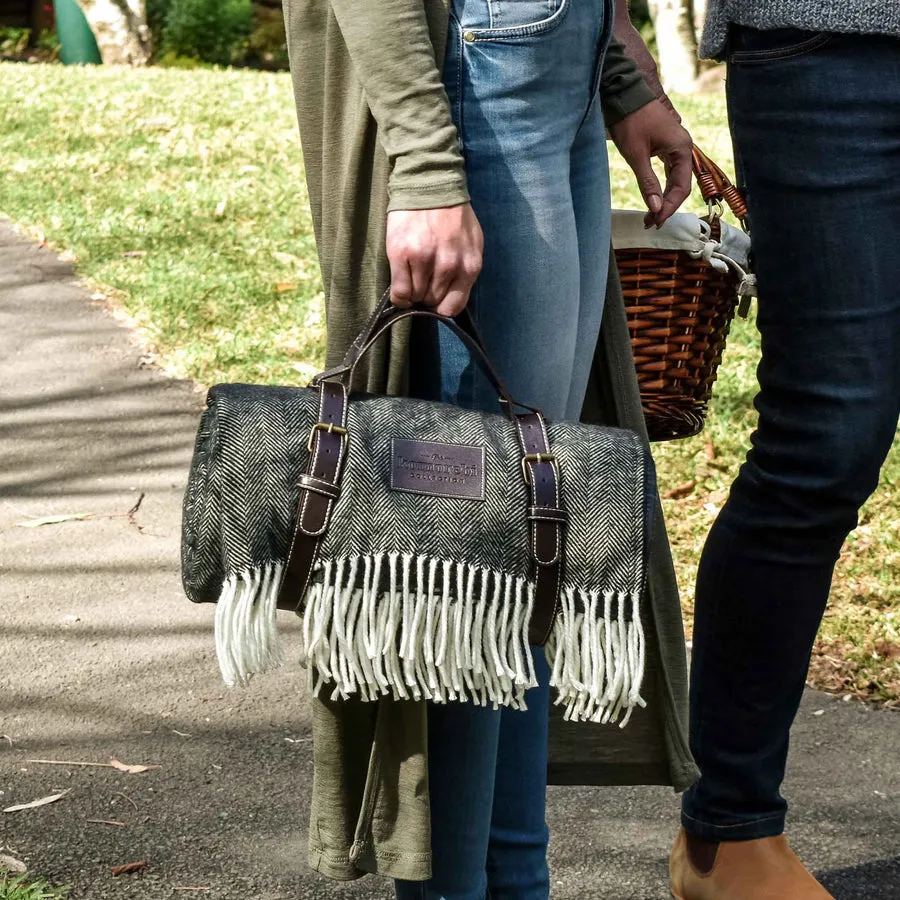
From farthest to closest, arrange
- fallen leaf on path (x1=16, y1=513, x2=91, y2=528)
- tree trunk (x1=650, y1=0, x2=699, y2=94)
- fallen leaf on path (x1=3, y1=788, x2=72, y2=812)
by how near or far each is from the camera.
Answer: tree trunk (x1=650, y1=0, x2=699, y2=94) → fallen leaf on path (x1=16, y1=513, x2=91, y2=528) → fallen leaf on path (x1=3, y1=788, x2=72, y2=812)

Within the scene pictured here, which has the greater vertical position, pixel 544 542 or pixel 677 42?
pixel 544 542

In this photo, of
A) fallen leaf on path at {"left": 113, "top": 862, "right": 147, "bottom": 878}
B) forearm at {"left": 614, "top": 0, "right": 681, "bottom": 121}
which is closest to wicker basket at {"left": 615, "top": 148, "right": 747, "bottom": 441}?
forearm at {"left": 614, "top": 0, "right": 681, "bottom": 121}

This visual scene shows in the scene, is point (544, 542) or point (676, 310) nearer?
point (544, 542)

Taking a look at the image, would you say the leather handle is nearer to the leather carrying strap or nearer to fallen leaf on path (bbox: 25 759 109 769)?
the leather carrying strap

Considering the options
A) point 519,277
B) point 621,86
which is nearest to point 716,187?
point 621,86

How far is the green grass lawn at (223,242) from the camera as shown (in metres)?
3.86

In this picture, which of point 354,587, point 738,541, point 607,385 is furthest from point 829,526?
point 354,587

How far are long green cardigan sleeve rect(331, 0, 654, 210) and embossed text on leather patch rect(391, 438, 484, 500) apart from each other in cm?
27

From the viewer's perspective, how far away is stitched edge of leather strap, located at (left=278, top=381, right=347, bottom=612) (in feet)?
4.85

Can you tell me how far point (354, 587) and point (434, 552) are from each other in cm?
10

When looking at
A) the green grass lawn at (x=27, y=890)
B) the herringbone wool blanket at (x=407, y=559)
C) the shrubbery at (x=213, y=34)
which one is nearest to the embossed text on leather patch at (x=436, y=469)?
the herringbone wool blanket at (x=407, y=559)

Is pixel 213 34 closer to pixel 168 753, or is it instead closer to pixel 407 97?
pixel 168 753

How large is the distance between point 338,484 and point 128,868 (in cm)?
118

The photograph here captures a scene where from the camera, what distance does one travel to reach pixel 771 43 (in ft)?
6.42
